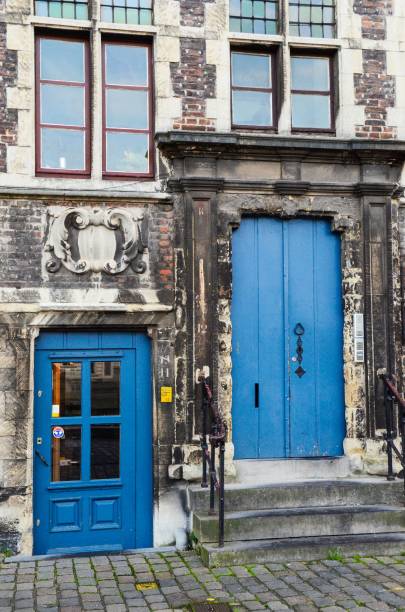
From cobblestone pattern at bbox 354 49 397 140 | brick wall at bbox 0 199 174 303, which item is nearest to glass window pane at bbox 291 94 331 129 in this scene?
cobblestone pattern at bbox 354 49 397 140

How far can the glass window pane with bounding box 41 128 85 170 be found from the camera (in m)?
7.48

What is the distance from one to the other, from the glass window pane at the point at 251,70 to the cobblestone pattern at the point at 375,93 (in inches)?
40.4

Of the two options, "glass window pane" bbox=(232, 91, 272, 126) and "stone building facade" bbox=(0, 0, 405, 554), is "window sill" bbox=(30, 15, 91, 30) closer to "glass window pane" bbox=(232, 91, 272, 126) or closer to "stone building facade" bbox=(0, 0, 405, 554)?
"stone building facade" bbox=(0, 0, 405, 554)

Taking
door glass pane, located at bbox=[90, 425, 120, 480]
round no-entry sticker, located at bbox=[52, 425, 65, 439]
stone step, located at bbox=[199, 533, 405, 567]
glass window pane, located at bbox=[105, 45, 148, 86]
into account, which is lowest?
stone step, located at bbox=[199, 533, 405, 567]

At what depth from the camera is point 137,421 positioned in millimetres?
7422

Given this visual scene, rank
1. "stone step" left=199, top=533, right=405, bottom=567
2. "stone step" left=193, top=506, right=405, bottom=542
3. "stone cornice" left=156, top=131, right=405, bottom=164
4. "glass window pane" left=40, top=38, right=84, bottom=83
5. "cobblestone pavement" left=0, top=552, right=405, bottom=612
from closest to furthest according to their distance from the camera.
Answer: "cobblestone pavement" left=0, top=552, right=405, bottom=612 → "stone step" left=199, top=533, right=405, bottom=567 → "stone step" left=193, top=506, right=405, bottom=542 → "stone cornice" left=156, top=131, right=405, bottom=164 → "glass window pane" left=40, top=38, right=84, bottom=83

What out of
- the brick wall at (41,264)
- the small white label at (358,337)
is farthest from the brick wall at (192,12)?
the small white label at (358,337)

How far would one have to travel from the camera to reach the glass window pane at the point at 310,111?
803cm

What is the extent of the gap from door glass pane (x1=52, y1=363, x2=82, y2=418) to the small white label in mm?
3042

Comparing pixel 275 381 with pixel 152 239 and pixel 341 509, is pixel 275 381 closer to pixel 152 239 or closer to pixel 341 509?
pixel 341 509

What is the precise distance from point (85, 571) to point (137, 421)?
1.65m

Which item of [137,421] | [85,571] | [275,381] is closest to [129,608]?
[85,571]

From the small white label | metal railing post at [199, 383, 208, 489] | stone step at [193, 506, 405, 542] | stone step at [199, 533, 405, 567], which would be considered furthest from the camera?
the small white label

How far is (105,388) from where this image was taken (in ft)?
24.3
